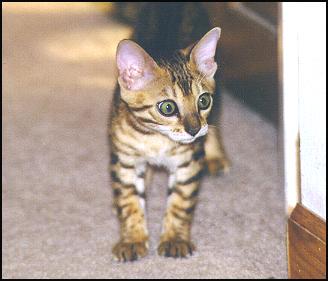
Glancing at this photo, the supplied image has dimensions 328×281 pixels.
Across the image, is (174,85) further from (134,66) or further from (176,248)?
(176,248)

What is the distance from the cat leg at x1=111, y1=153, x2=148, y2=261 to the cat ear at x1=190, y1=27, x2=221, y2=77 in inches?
22.5

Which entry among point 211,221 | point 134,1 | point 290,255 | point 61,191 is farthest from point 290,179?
point 134,1

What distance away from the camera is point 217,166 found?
2.18m

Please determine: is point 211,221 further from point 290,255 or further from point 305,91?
point 305,91

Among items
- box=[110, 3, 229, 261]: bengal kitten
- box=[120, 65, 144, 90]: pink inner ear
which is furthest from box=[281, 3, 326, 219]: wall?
box=[120, 65, 144, 90]: pink inner ear

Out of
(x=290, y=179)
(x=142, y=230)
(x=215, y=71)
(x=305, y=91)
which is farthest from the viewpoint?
(x=142, y=230)

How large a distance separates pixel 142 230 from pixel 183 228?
0.10 meters

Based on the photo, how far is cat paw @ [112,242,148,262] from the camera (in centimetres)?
176

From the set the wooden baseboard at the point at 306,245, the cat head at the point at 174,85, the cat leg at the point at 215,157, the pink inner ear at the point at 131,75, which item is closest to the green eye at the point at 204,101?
the cat head at the point at 174,85

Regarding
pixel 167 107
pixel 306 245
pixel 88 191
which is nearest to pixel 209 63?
pixel 167 107

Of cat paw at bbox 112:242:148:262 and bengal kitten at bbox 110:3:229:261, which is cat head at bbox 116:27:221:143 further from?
cat paw at bbox 112:242:148:262

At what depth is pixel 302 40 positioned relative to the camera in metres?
1.32

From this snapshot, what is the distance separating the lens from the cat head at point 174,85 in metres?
1.22

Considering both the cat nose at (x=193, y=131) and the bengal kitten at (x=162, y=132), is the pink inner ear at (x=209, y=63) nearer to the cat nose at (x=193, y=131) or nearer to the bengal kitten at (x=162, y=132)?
the bengal kitten at (x=162, y=132)
